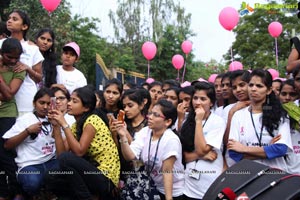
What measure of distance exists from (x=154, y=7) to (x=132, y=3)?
1.34 metres

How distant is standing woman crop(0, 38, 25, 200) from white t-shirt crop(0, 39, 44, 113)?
9 cm

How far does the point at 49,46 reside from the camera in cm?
477

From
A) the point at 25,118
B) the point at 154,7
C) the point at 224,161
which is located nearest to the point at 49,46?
the point at 25,118

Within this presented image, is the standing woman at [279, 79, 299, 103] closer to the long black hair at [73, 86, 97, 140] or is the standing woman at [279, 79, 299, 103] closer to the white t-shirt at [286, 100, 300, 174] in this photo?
the white t-shirt at [286, 100, 300, 174]

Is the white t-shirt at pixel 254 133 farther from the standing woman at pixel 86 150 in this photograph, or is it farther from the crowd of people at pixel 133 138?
the standing woman at pixel 86 150

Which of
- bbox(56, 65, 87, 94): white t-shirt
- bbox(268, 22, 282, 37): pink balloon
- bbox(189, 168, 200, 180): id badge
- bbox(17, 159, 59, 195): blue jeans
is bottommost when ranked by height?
bbox(17, 159, 59, 195): blue jeans

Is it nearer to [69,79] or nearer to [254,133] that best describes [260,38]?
[69,79]

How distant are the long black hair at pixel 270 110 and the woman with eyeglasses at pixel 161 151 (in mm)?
817

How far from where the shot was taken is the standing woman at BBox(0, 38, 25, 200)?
12.6 feet

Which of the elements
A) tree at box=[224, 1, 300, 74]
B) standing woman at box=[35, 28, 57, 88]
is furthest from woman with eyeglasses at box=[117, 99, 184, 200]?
tree at box=[224, 1, 300, 74]

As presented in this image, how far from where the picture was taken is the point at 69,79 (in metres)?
4.79

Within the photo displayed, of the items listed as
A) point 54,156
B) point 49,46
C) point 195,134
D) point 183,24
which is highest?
point 183,24

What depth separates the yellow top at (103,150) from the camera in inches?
145

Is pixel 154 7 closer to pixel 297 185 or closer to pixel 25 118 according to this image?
pixel 25 118
